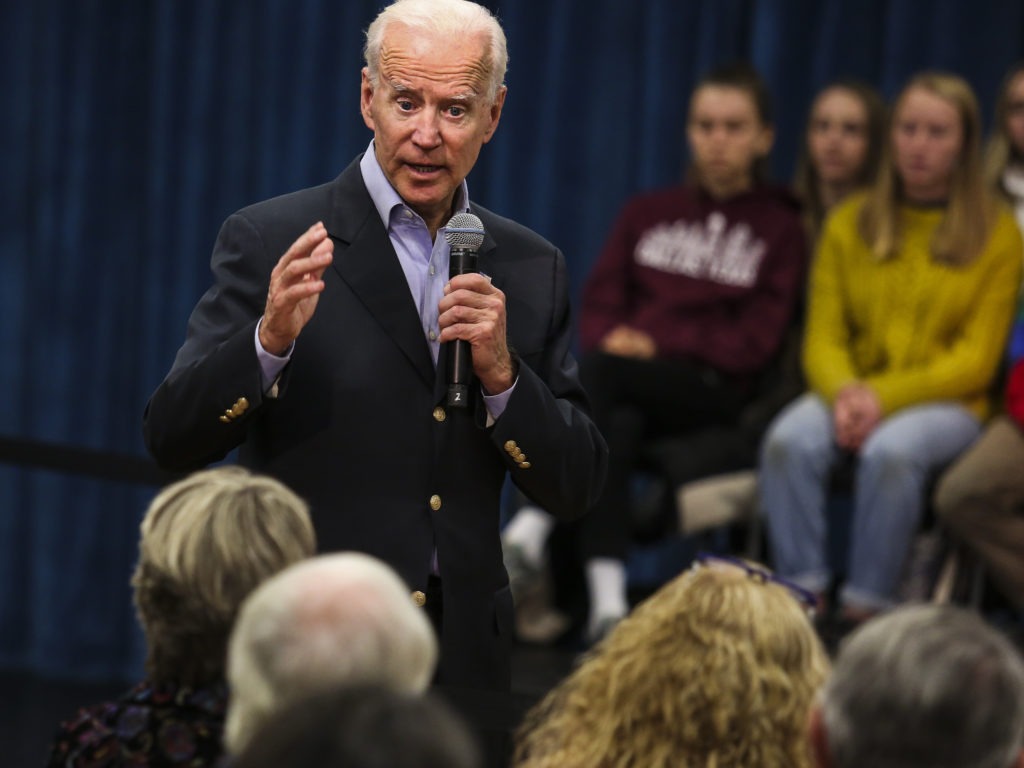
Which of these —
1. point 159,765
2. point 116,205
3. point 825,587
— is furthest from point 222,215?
point 159,765

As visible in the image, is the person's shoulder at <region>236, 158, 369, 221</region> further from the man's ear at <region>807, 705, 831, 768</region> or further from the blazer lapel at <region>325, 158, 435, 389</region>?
the man's ear at <region>807, 705, 831, 768</region>

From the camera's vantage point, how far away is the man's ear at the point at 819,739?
4.91 ft

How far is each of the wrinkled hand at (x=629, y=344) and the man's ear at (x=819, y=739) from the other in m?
3.10

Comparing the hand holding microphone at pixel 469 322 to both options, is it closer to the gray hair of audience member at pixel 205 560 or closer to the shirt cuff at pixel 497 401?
the shirt cuff at pixel 497 401

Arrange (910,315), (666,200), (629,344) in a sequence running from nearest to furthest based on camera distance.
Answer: (910,315) < (629,344) < (666,200)

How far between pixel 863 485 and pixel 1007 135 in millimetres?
1065

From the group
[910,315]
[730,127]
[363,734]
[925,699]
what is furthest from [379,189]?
[730,127]

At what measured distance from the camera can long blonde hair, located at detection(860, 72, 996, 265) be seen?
4402 mm

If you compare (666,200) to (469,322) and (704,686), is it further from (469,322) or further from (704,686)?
(704,686)

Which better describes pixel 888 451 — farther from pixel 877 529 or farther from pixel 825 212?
pixel 825 212

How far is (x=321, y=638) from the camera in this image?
143 centimetres

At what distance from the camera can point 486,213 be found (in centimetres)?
247

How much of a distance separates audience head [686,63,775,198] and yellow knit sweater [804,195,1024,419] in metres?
0.34

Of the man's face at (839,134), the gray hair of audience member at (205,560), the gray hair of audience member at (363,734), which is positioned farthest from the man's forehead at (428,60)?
the man's face at (839,134)
